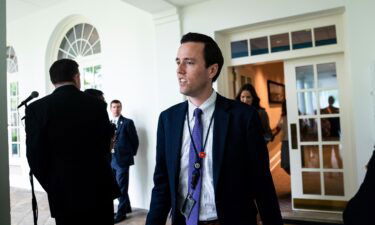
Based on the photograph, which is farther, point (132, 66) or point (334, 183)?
point (132, 66)

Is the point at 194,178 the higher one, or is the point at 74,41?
the point at 74,41

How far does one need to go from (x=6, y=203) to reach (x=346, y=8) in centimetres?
345

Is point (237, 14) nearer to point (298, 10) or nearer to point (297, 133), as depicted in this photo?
point (298, 10)

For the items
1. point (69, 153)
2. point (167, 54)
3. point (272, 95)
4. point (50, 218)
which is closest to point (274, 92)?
point (272, 95)

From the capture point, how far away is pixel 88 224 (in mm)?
1818

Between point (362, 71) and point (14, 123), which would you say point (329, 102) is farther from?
point (14, 123)

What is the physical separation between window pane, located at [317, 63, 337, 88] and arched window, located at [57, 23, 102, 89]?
3335mm

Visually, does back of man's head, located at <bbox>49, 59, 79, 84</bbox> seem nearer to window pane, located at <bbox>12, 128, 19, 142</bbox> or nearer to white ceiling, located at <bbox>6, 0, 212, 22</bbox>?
white ceiling, located at <bbox>6, 0, 212, 22</bbox>

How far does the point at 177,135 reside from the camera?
119 cm

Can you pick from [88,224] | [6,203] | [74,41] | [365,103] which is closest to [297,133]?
[365,103]

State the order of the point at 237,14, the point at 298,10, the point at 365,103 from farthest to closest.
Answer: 1. the point at 237,14
2. the point at 298,10
3. the point at 365,103

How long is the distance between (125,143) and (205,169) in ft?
9.53

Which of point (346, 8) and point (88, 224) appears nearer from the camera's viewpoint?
point (88, 224)

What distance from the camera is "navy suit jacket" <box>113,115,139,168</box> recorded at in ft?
12.6
